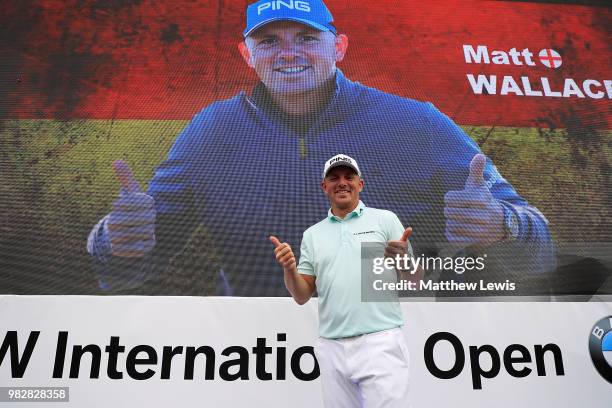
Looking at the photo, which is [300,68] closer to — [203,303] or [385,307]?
[203,303]

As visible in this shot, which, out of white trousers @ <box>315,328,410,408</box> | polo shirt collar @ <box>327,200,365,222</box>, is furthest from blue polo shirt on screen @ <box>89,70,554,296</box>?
white trousers @ <box>315,328,410,408</box>

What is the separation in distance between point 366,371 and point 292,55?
4.92 feet

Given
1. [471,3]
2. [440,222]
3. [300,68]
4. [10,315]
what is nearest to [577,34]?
[471,3]

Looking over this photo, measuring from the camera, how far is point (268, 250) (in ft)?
6.40

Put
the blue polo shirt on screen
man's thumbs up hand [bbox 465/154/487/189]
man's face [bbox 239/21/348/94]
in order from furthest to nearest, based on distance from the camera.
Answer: man's face [bbox 239/21/348/94], man's thumbs up hand [bbox 465/154/487/189], the blue polo shirt on screen

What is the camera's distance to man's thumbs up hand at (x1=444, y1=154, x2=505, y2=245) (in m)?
2.02

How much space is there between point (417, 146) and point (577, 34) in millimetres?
1033

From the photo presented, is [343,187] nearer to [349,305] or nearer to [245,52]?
[349,305]

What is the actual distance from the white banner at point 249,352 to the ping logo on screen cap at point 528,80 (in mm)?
993

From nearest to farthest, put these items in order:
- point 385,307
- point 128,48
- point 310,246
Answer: point 385,307
point 310,246
point 128,48

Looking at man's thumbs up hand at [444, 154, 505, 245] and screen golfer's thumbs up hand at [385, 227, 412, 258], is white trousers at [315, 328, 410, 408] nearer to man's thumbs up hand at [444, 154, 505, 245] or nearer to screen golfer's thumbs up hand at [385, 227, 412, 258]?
screen golfer's thumbs up hand at [385, 227, 412, 258]

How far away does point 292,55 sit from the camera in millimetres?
2238

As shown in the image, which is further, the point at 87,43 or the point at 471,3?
the point at 471,3

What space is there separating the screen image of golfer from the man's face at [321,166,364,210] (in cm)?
51
